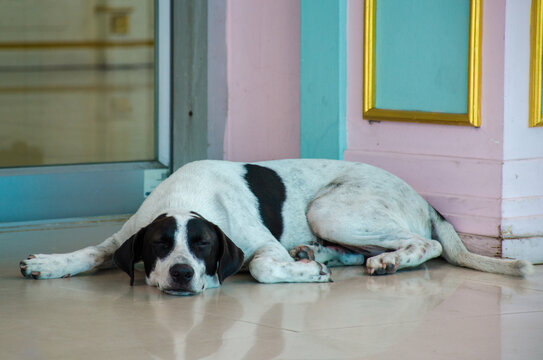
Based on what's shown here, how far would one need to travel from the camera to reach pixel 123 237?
4156 mm

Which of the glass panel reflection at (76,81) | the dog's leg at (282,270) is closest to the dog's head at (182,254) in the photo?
the dog's leg at (282,270)

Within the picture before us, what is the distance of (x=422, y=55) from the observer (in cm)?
465

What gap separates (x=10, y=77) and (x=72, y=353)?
2984mm

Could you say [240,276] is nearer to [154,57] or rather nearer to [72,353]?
[72,353]

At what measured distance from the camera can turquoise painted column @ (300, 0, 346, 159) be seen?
16.4 feet

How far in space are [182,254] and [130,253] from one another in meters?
0.27

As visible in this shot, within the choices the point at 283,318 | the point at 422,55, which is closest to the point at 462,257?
the point at 422,55

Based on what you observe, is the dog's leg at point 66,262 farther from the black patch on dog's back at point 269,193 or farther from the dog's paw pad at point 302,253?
the dog's paw pad at point 302,253

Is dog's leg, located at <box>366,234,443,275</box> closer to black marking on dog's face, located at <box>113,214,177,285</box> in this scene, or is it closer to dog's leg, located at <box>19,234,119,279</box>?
black marking on dog's face, located at <box>113,214,177,285</box>

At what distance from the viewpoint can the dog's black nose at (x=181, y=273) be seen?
11.7 ft

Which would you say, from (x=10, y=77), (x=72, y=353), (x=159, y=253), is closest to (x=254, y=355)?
(x=72, y=353)

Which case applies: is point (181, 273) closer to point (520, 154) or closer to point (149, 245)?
point (149, 245)

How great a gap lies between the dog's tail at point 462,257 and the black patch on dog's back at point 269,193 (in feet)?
2.38

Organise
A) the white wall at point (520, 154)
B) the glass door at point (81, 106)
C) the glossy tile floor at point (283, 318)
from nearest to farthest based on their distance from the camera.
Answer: the glossy tile floor at point (283, 318) → the white wall at point (520, 154) → the glass door at point (81, 106)
